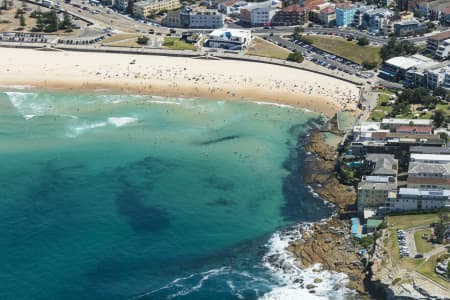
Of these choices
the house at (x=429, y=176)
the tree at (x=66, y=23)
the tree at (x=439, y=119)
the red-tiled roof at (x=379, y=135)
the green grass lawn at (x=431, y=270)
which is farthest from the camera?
the tree at (x=66, y=23)

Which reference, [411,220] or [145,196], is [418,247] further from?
[145,196]

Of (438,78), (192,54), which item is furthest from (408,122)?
(192,54)

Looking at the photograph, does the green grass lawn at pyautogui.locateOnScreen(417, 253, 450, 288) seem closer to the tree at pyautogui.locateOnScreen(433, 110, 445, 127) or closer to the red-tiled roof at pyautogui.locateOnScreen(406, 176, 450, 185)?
the red-tiled roof at pyautogui.locateOnScreen(406, 176, 450, 185)

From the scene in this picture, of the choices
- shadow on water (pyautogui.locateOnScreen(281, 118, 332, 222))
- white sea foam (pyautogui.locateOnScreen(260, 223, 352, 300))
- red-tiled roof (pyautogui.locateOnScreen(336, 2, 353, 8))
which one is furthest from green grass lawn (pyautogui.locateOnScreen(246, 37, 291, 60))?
white sea foam (pyautogui.locateOnScreen(260, 223, 352, 300))

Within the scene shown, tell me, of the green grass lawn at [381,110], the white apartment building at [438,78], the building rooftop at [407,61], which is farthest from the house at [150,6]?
the white apartment building at [438,78]

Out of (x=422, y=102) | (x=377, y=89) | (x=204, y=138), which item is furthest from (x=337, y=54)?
(x=204, y=138)

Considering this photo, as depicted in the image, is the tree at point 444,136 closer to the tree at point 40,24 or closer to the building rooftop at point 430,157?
the building rooftop at point 430,157

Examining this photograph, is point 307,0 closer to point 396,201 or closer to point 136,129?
point 136,129
